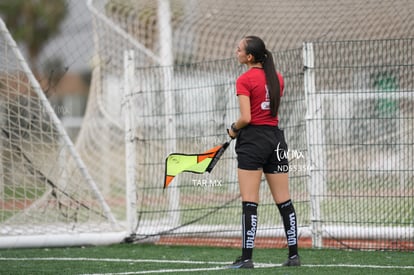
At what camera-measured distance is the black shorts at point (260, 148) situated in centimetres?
789

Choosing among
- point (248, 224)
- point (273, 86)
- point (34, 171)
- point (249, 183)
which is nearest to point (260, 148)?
point (249, 183)

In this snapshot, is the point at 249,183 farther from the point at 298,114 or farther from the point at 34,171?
the point at 34,171

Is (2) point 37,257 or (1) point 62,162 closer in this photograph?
(2) point 37,257

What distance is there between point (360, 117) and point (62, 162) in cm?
345

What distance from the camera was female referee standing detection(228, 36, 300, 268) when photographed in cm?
786

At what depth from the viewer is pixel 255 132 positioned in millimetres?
7902

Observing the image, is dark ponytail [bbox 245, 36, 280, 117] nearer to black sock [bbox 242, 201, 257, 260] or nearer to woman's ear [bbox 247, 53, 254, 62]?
woman's ear [bbox 247, 53, 254, 62]

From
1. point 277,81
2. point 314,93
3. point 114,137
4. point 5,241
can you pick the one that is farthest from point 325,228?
point 114,137

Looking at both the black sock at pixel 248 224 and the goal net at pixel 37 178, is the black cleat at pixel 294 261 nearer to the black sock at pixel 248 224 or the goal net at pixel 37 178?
Result: the black sock at pixel 248 224

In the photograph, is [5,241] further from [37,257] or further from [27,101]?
[27,101]

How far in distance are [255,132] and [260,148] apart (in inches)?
5.6

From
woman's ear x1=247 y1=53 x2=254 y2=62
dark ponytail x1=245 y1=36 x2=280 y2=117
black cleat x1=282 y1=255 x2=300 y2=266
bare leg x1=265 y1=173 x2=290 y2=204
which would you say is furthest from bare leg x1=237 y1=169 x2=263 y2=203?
woman's ear x1=247 y1=53 x2=254 y2=62

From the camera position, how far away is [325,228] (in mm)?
9992

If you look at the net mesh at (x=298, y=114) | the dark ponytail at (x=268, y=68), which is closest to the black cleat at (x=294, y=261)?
the dark ponytail at (x=268, y=68)
